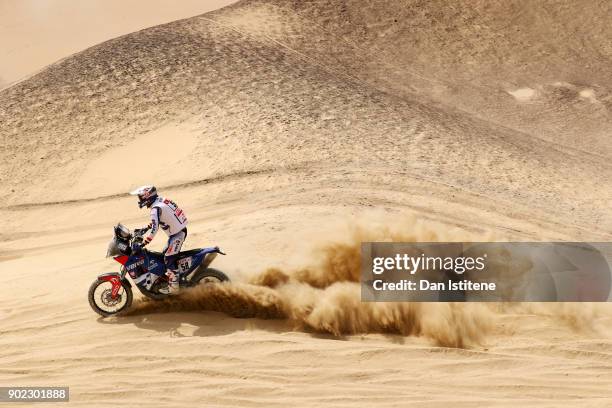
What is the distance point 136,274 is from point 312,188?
630 centimetres

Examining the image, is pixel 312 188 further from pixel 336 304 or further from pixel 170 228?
pixel 336 304

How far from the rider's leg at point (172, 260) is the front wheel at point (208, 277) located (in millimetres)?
232

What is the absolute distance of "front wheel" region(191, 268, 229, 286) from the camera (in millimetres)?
10617

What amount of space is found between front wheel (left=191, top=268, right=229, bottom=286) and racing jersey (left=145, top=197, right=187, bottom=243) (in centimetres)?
63

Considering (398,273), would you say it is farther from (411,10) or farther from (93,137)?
(411,10)

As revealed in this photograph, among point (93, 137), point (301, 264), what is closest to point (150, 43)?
point (93, 137)

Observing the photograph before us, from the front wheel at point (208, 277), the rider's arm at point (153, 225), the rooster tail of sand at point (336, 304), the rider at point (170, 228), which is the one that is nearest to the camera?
the rooster tail of sand at point (336, 304)

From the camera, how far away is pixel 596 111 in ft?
84.6

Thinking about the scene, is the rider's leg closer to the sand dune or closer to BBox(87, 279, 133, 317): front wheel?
BBox(87, 279, 133, 317): front wheel

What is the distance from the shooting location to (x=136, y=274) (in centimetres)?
1047

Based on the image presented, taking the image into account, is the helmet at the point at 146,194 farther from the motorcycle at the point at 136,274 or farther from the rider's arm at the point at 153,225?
the motorcycle at the point at 136,274

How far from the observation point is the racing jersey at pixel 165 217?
1030 centimetres

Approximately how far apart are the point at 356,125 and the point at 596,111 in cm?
978
